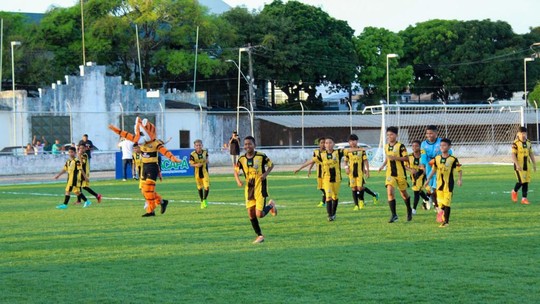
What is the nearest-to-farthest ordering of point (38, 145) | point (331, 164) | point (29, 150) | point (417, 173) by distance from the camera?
point (331, 164), point (417, 173), point (29, 150), point (38, 145)

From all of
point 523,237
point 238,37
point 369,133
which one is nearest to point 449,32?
point 238,37

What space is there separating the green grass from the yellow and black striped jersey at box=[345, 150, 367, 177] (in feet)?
2.72

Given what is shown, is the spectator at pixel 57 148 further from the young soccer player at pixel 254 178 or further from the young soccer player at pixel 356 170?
the young soccer player at pixel 254 178

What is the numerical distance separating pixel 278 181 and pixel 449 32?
56428 millimetres

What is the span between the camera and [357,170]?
67.9 ft

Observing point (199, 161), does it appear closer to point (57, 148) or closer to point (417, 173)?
point (417, 173)

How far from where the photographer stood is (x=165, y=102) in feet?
184

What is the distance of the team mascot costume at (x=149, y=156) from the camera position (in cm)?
1973

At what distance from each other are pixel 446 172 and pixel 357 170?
4580mm

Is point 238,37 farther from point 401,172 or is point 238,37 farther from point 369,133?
point 401,172

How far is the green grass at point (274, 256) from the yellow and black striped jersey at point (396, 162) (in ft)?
3.03

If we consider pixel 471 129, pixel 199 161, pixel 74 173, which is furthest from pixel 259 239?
pixel 471 129

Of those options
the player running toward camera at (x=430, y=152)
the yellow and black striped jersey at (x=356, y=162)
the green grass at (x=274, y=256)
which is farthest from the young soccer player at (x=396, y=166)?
the yellow and black striped jersey at (x=356, y=162)

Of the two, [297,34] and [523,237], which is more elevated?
[297,34]
